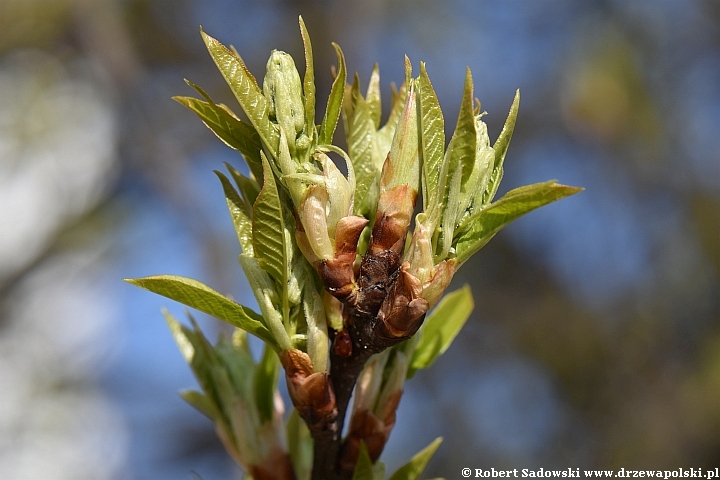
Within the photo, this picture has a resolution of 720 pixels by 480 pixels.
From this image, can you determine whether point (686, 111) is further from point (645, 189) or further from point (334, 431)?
point (334, 431)

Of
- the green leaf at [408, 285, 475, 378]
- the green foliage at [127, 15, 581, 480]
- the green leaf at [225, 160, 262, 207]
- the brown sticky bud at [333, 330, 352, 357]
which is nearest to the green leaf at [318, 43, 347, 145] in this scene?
the green foliage at [127, 15, 581, 480]

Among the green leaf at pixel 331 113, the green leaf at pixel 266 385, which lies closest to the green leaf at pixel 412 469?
the green leaf at pixel 266 385

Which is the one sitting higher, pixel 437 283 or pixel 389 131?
pixel 389 131

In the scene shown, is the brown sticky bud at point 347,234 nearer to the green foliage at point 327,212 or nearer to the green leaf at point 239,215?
the green foliage at point 327,212

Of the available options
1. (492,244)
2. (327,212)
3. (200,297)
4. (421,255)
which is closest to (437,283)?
(421,255)

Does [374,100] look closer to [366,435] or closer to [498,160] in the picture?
[498,160]

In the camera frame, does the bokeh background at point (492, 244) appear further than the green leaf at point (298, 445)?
Yes

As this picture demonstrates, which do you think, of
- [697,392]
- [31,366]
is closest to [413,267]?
[697,392]
